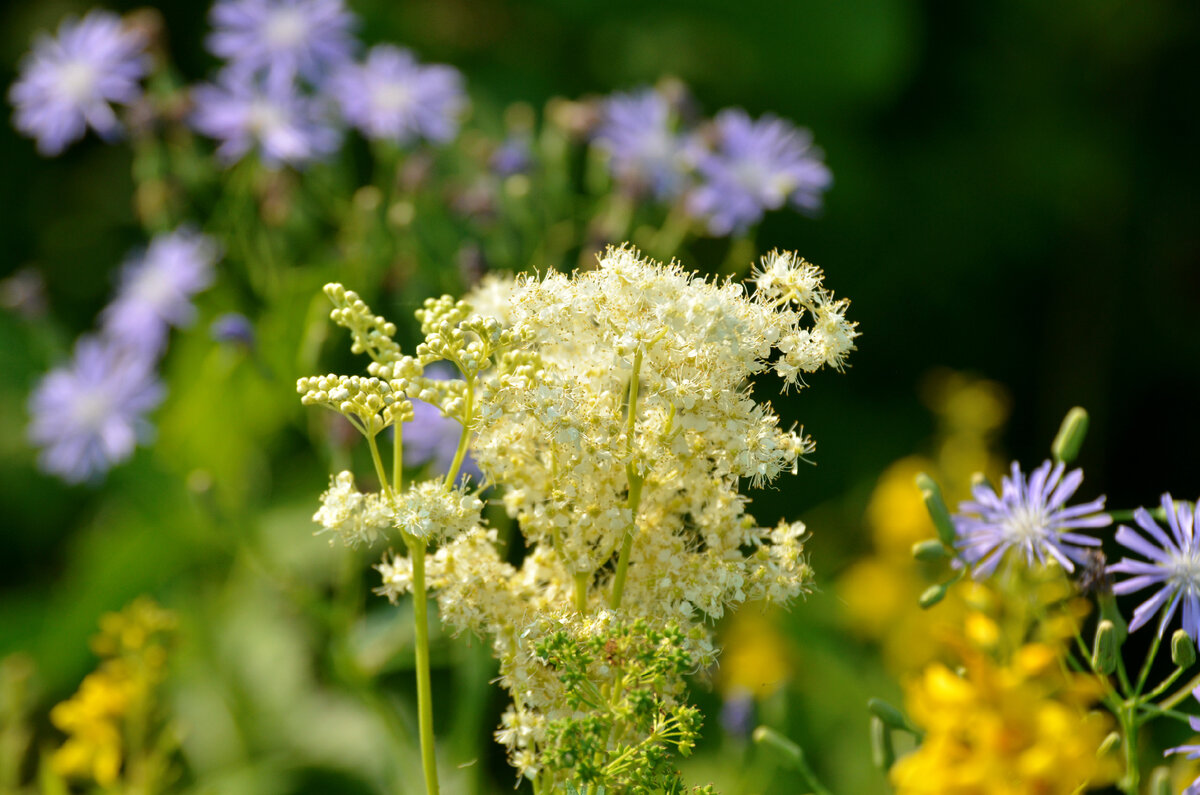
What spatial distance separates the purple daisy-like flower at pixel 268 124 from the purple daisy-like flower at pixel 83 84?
0.14 m

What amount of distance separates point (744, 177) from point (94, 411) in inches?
37.5

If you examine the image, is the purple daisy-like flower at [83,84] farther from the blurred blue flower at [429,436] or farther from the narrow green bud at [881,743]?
the narrow green bud at [881,743]

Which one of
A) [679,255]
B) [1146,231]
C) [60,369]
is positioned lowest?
[679,255]

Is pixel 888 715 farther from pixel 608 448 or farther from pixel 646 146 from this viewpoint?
pixel 646 146

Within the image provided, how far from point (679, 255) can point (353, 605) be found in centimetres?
57

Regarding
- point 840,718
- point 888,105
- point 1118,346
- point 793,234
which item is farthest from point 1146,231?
point 840,718

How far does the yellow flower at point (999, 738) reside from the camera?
557 millimetres

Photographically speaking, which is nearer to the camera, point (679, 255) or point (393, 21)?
point (679, 255)

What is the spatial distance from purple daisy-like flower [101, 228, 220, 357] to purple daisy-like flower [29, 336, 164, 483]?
56 mm

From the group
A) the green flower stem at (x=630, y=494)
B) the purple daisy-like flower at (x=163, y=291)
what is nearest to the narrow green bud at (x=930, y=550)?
the green flower stem at (x=630, y=494)

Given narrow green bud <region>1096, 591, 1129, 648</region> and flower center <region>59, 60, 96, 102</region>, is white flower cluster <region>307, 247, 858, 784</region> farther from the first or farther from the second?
flower center <region>59, 60, 96, 102</region>

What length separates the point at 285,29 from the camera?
1486mm

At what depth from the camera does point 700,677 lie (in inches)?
24.8

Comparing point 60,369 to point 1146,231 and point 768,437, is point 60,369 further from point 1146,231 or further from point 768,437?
point 1146,231
